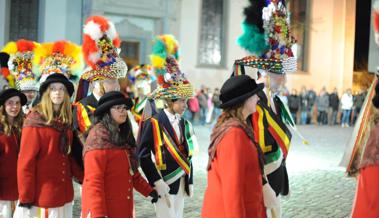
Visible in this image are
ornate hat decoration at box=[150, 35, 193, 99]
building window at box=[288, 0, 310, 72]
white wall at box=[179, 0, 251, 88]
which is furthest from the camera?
building window at box=[288, 0, 310, 72]

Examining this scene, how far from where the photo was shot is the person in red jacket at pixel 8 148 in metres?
5.75

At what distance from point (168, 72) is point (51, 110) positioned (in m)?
1.88

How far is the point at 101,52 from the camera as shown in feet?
22.4

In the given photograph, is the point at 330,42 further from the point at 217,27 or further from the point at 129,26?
the point at 129,26

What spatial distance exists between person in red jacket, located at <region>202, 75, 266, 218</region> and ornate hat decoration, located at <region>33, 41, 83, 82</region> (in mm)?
3821

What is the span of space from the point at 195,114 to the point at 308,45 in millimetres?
9754

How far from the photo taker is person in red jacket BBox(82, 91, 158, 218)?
14.4 ft

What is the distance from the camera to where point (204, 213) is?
403 cm

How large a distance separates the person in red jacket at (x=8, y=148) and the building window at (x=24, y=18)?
17.6 meters

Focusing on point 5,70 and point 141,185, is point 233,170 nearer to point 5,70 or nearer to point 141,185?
point 141,185

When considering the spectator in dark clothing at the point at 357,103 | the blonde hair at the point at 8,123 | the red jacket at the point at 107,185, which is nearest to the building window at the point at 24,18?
the spectator in dark clothing at the point at 357,103

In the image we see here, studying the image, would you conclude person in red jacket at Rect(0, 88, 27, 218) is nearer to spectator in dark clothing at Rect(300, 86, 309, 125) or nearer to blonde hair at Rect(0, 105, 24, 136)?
blonde hair at Rect(0, 105, 24, 136)

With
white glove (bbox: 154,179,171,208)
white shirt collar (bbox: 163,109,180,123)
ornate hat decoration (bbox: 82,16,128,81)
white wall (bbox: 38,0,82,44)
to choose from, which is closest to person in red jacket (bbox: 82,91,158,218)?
white glove (bbox: 154,179,171,208)

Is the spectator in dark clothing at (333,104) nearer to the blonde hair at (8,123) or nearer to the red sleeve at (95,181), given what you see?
the blonde hair at (8,123)
